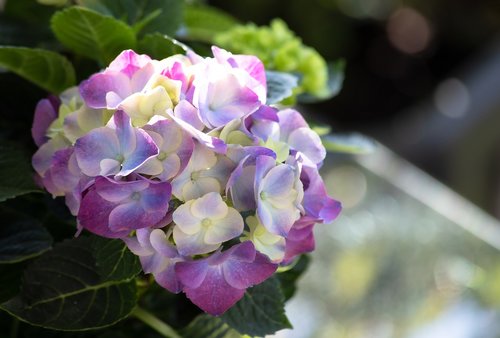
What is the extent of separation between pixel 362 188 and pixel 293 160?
2.01 ft

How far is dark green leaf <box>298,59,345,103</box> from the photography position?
585mm

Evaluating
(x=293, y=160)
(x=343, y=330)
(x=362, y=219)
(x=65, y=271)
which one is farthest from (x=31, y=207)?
(x=362, y=219)

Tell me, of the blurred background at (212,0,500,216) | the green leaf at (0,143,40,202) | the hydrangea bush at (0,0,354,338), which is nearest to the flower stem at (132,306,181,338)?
the hydrangea bush at (0,0,354,338)

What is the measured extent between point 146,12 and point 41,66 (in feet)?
0.29

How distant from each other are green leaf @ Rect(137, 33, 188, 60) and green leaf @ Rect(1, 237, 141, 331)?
111 mm

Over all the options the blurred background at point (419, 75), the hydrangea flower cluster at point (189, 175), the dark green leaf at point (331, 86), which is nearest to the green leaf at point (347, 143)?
the dark green leaf at point (331, 86)

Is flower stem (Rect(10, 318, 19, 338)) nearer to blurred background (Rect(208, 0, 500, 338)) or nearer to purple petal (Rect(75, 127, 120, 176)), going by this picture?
purple petal (Rect(75, 127, 120, 176))

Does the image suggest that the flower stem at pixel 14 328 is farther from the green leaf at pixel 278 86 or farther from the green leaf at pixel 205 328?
the green leaf at pixel 278 86

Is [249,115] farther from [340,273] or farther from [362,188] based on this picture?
[362,188]

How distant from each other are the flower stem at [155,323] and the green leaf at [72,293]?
0.05m

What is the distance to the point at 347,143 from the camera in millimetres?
551

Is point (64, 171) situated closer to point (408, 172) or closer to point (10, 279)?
point (10, 279)

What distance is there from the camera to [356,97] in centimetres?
221

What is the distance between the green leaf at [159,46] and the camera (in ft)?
1.48
